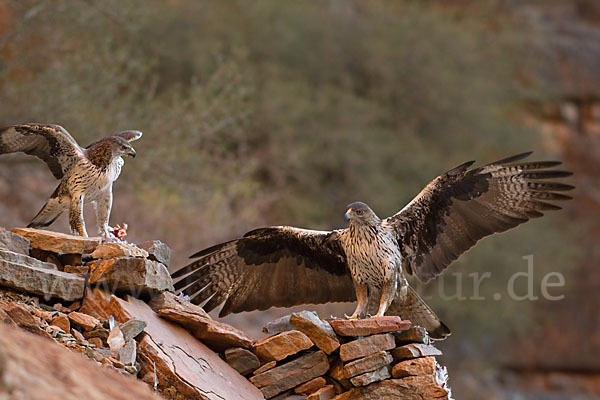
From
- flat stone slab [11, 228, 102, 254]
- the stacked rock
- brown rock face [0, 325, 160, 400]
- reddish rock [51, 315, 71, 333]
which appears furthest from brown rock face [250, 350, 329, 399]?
brown rock face [0, 325, 160, 400]

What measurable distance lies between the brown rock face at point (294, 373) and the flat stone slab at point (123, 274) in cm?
107

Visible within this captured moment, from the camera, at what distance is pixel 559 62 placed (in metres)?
21.1

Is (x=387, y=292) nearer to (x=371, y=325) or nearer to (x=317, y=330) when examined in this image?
(x=371, y=325)

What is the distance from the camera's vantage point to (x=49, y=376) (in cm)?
289

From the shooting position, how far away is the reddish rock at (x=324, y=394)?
196 inches

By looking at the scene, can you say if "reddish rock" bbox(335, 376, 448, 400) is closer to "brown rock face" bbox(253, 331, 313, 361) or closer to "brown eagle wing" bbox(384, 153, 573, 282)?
"brown rock face" bbox(253, 331, 313, 361)

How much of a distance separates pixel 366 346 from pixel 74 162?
8.04 ft

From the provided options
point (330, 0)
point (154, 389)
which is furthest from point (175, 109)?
point (330, 0)

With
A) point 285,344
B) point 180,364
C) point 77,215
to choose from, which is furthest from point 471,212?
point 77,215

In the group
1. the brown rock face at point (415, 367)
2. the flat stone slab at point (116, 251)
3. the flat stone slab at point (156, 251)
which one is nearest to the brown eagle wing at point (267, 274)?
the flat stone slab at point (156, 251)

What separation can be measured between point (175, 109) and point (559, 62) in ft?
47.5

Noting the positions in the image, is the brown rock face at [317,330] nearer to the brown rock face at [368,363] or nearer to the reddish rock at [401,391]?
the brown rock face at [368,363]

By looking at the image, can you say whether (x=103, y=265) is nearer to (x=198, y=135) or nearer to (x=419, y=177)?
(x=198, y=135)

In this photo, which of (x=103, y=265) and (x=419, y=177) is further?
(x=419, y=177)
